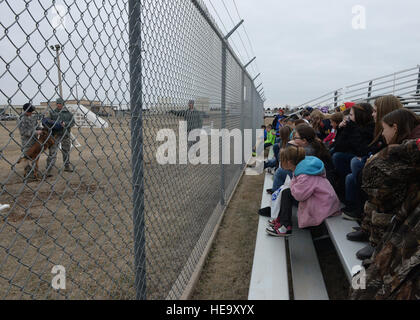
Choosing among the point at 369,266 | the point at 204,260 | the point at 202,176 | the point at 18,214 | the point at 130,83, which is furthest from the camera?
the point at 18,214

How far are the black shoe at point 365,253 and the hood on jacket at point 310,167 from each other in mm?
1056

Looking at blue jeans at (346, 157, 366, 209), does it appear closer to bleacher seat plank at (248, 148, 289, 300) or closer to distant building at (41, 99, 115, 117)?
bleacher seat plank at (248, 148, 289, 300)

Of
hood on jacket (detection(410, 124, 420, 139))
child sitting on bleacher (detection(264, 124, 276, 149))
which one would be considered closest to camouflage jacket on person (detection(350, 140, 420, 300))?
hood on jacket (detection(410, 124, 420, 139))

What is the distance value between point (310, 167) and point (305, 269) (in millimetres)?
1069

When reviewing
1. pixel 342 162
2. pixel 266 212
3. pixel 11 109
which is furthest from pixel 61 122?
pixel 342 162

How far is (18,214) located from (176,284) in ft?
11.4

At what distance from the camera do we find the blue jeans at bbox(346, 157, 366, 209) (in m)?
3.21

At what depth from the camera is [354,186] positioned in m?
3.30

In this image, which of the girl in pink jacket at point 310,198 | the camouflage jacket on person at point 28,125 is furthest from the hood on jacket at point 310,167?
the camouflage jacket on person at point 28,125

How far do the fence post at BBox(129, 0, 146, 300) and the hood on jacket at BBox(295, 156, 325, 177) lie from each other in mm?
2017
